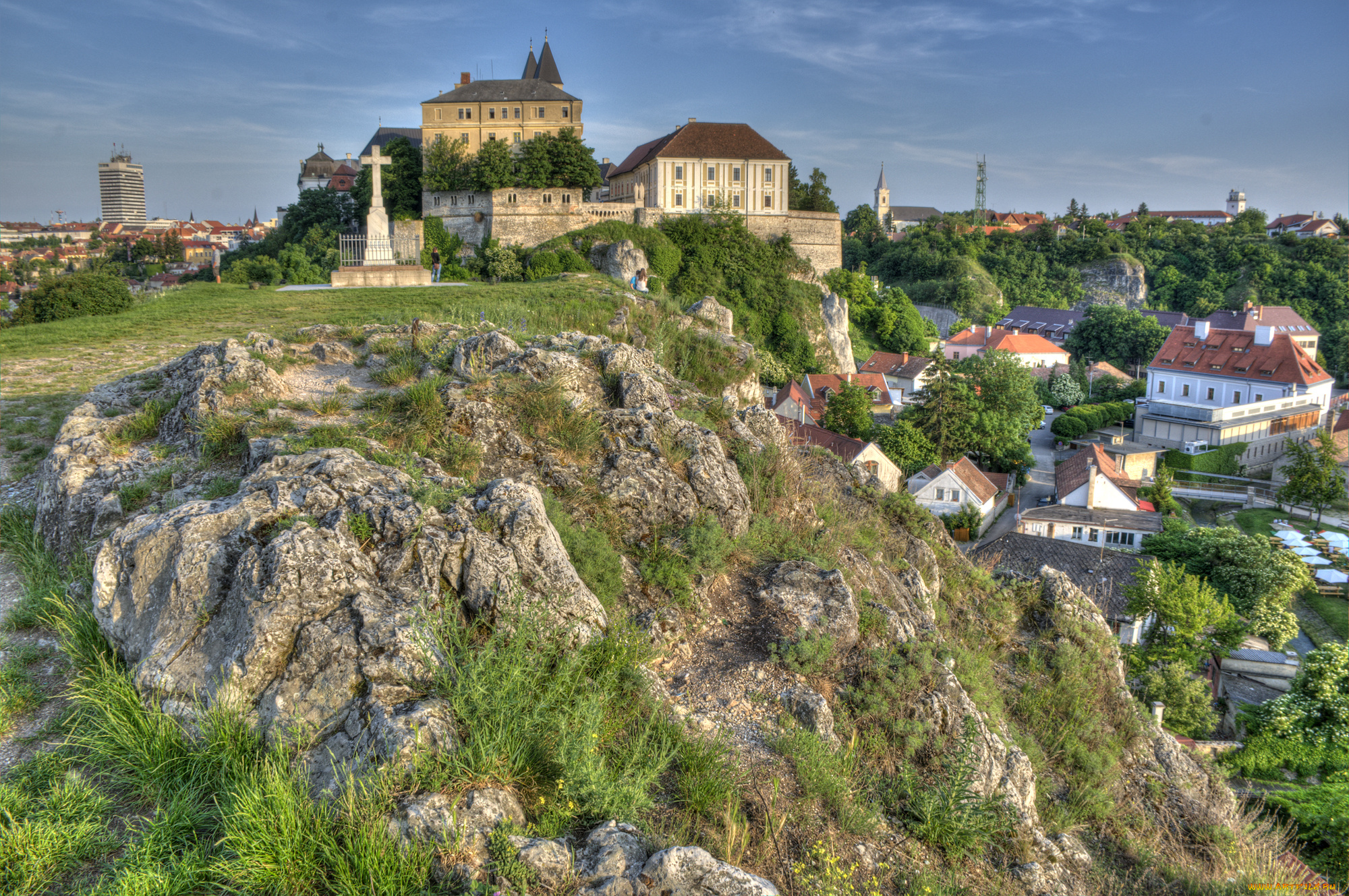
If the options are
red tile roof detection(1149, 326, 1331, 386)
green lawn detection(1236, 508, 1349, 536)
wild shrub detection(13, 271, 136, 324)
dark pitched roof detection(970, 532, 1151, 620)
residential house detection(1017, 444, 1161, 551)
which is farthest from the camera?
red tile roof detection(1149, 326, 1331, 386)

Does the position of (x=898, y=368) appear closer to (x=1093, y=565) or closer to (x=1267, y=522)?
(x=1267, y=522)

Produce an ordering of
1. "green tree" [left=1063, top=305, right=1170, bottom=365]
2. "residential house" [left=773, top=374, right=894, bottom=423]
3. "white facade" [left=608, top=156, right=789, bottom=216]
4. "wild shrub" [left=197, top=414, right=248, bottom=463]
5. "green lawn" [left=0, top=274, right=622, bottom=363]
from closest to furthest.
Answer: "wild shrub" [left=197, top=414, right=248, bottom=463], "green lawn" [left=0, top=274, right=622, bottom=363], "residential house" [left=773, top=374, right=894, bottom=423], "white facade" [left=608, top=156, right=789, bottom=216], "green tree" [left=1063, top=305, right=1170, bottom=365]

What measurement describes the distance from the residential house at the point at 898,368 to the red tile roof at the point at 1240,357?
16.8 meters

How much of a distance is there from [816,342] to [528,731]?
45440 millimetres

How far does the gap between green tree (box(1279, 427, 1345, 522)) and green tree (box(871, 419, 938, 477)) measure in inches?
704

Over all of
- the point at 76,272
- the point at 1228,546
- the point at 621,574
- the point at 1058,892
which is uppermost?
the point at 76,272

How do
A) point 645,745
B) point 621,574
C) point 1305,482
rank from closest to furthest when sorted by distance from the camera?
point 645,745 → point 621,574 → point 1305,482

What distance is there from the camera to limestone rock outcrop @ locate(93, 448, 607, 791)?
4180 mm

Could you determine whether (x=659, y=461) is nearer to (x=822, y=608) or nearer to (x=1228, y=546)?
(x=822, y=608)

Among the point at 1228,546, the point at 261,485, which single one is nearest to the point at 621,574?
the point at 261,485

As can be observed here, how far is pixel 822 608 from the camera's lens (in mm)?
6078

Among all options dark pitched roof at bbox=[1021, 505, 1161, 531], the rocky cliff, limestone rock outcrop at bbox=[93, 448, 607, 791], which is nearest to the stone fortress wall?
dark pitched roof at bbox=[1021, 505, 1161, 531]

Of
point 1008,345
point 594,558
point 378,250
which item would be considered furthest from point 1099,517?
point 1008,345

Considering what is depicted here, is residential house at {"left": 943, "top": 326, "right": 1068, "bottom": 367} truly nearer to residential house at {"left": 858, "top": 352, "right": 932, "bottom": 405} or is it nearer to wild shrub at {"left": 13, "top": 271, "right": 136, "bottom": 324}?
residential house at {"left": 858, "top": 352, "right": 932, "bottom": 405}
